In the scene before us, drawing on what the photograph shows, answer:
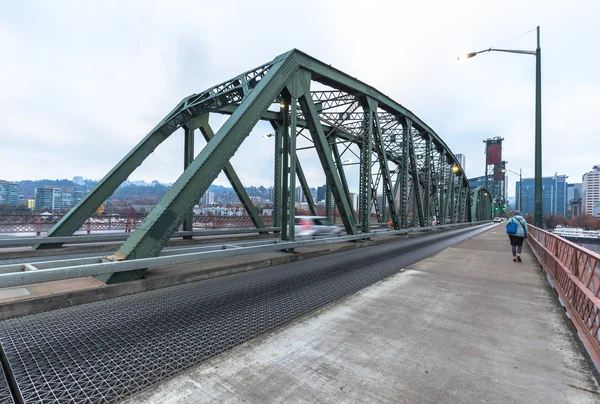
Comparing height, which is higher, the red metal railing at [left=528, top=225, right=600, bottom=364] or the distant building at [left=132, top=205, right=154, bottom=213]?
the distant building at [left=132, top=205, right=154, bottom=213]

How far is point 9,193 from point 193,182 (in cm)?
3084

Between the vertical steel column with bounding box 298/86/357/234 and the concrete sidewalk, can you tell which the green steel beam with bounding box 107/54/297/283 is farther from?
the concrete sidewalk

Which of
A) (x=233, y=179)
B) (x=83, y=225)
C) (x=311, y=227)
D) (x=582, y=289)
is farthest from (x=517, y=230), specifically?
(x=83, y=225)

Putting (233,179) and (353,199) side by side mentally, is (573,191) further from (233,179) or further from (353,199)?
(233,179)

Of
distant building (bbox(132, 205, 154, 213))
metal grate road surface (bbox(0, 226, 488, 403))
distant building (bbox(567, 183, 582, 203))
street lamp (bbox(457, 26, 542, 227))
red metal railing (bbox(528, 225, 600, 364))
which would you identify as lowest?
metal grate road surface (bbox(0, 226, 488, 403))

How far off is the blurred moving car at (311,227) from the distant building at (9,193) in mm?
25904

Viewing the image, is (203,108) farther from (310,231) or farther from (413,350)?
(413,350)

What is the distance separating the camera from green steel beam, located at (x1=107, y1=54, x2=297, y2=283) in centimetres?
509

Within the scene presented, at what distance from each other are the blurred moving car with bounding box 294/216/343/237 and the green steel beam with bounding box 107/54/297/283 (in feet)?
20.3

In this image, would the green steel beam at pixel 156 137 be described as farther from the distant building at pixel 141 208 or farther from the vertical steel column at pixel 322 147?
the distant building at pixel 141 208

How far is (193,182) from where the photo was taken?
19.1 feet

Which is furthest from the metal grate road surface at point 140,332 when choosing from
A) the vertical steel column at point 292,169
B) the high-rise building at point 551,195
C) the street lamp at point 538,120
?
the high-rise building at point 551,195

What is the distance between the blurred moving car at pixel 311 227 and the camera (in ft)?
40.6

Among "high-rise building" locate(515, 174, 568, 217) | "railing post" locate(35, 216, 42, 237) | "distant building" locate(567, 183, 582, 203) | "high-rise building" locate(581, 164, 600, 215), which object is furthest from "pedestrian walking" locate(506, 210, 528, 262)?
"distant building" locate(567, 183, 582, 203)
